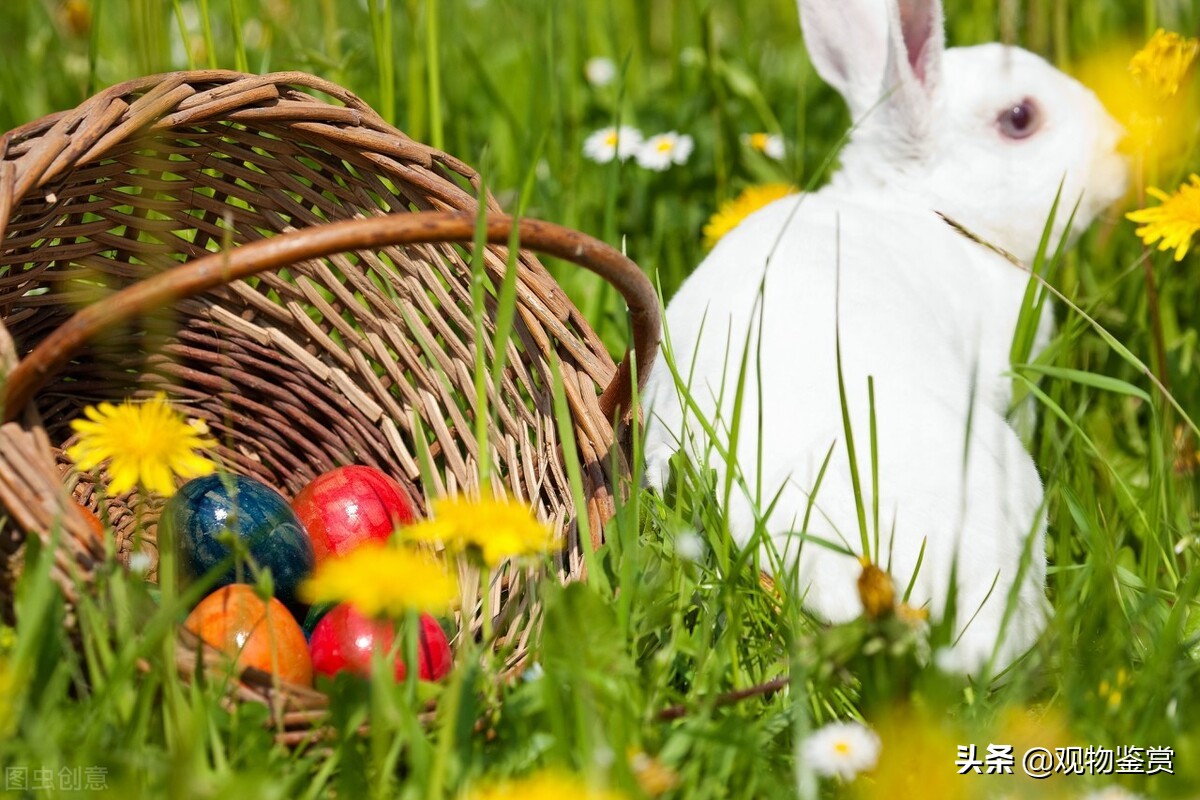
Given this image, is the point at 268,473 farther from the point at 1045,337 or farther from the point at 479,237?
the point at 1045,337

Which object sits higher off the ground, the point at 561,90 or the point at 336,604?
the point at 561,90

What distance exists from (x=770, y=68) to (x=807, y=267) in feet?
Result: 5.24

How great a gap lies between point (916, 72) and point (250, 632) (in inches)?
64.6

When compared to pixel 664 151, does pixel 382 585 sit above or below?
below

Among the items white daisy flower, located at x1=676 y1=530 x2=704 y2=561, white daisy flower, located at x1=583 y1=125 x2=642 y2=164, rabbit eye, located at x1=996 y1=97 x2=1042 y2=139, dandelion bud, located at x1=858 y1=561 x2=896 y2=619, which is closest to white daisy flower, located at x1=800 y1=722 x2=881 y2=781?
dandelion bud, located at x1=858 y1=561 x2=896 y2=619

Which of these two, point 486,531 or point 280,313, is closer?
point 486,531

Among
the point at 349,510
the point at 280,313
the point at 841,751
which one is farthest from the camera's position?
the point at 280,313

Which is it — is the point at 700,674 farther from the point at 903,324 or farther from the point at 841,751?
the point at 903,324

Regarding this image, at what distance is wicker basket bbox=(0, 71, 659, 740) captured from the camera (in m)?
1.27

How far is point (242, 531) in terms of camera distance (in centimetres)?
172

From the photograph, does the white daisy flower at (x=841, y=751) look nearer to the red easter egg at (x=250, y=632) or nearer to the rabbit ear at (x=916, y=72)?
the red easter egg at (x=250, y=632)

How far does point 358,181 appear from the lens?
1.85m

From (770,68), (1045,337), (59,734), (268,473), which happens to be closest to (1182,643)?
(1045,337)

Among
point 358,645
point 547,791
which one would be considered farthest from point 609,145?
point 547,791
